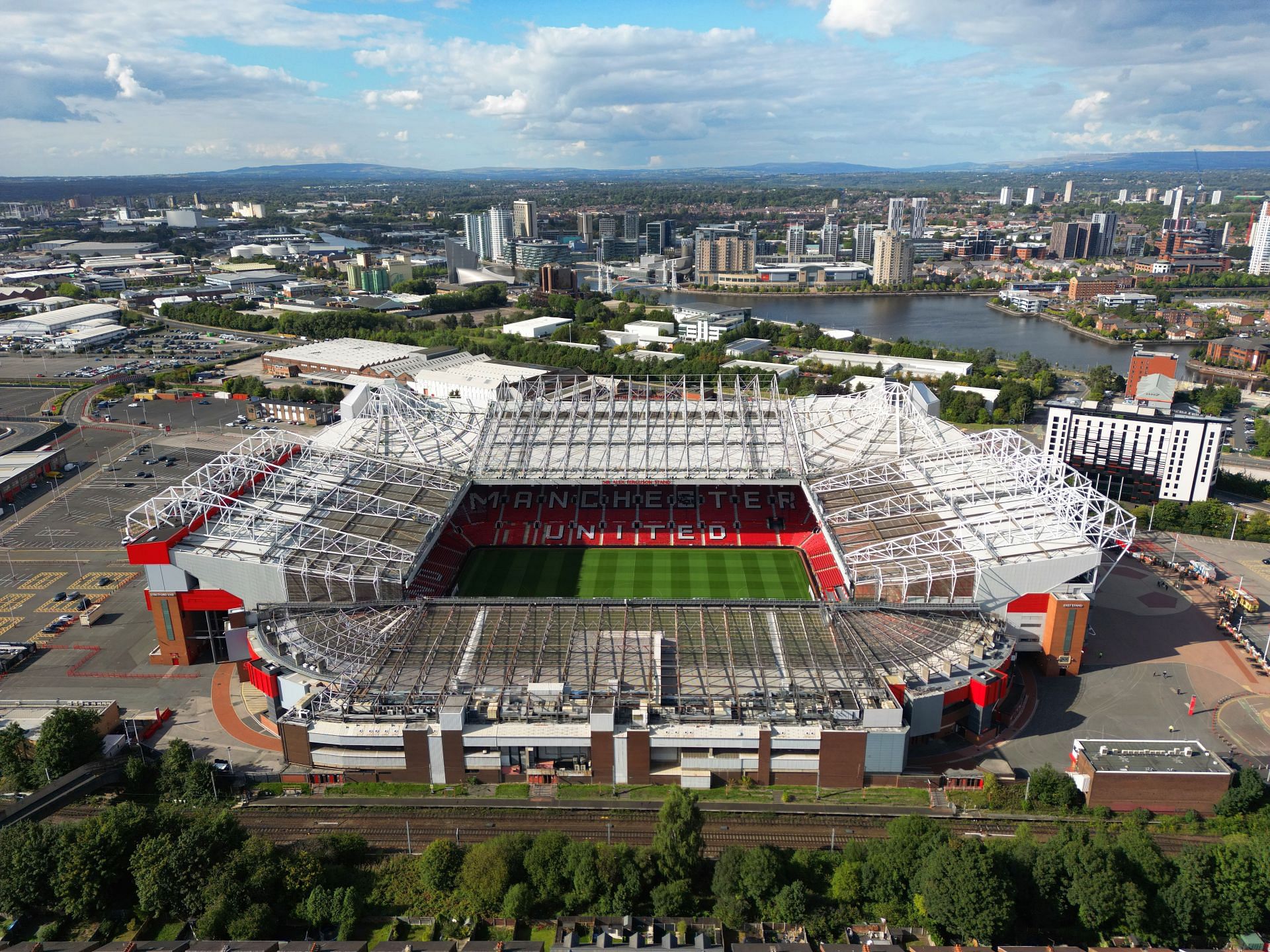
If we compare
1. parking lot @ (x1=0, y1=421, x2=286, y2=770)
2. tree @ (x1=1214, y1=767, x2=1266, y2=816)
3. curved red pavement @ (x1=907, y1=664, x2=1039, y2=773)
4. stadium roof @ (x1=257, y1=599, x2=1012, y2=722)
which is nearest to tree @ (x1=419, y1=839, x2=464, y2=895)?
stadium roof @ (x1=257, y1=599, x2=1012, y2=722)

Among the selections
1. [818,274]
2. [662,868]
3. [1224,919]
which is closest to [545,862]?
[662,868]

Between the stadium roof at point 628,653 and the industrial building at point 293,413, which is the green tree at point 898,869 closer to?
the stadium roof at point 628,653

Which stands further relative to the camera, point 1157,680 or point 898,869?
point 1157,680

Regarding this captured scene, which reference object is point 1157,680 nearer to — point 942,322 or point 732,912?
point 732,912

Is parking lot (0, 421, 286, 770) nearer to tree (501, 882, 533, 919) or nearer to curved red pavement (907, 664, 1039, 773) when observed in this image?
tree (501, 882, 533, 919)

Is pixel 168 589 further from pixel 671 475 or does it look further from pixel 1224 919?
pixel 1224 919

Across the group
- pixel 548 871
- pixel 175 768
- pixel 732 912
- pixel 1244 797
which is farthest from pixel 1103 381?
pixel 175 768
